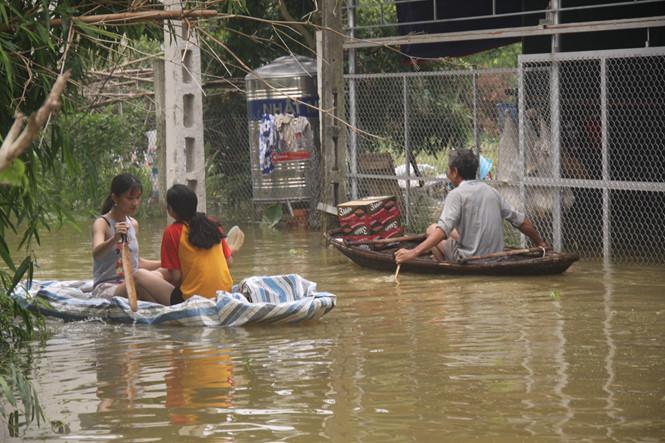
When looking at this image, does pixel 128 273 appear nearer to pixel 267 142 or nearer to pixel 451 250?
pixel 451 250

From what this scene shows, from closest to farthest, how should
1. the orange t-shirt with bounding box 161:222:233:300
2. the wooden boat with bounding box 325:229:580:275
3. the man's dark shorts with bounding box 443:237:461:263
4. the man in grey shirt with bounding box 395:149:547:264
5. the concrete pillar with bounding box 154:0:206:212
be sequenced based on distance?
1. the orange t-shirt with bounding box 161:222:233:300
2. the wooden boat with bounding box 325:229:580:275
3. the man in grey shirt with bounding box 395:149:547:264
4. the man's dark shorts with bounding box 443:237:461:263
5. the concrete pillar with bounding box 154:0:206:212

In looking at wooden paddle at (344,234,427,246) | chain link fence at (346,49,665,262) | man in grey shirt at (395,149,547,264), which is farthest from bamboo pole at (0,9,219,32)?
wooden paddle at (344,234,427,246)

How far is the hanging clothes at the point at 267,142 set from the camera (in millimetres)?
16016

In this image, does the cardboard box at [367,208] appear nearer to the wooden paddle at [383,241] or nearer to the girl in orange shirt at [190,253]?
the wooden paddle at [383,241]

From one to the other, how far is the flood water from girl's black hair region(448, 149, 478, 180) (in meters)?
1.29

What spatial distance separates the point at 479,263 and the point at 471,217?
518 mm

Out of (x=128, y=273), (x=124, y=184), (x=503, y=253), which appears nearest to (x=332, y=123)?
(x=503, y=253)

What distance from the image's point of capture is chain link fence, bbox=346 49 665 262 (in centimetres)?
1152

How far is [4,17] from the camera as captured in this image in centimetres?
498

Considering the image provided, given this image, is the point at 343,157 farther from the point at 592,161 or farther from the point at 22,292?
the point at 22,292

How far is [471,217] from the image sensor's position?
9953mm

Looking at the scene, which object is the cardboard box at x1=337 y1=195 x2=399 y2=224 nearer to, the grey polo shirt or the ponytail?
the grey polo shirt

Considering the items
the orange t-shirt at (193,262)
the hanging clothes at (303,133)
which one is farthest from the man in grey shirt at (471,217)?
the hanging clothes at (303,133)

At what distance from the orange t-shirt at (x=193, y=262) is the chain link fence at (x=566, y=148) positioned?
2651 mm
